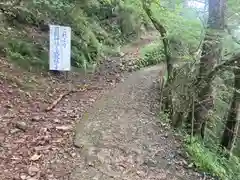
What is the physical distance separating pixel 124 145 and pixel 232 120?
3994 mm

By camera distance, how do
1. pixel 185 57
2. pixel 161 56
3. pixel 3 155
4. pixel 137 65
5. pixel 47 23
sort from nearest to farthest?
Answer: 1. pixel 3 155
2. pixel 185 57
3. pixel 47 23
4. pixel 137 65
5. pixel 161 56

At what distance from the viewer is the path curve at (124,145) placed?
424 centimetres

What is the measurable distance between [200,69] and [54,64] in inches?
137

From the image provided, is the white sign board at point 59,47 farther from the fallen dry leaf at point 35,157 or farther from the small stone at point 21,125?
the fallen dry leaf at point 35,157

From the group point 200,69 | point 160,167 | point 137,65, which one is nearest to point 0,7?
point 137,65

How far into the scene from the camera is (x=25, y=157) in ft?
13.9

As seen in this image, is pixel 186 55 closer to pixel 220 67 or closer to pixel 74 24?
pixel 220 67

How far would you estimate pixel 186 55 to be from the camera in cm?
600

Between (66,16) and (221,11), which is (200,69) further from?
(66,16)

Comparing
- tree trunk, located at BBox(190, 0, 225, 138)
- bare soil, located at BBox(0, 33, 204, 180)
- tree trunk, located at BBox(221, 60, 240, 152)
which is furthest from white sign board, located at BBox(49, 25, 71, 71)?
tree trunk, located at BBox(221, 60, 240, 152)

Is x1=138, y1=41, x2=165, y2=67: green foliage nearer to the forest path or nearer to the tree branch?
the forest path

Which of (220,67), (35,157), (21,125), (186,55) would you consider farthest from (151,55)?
(35,157)

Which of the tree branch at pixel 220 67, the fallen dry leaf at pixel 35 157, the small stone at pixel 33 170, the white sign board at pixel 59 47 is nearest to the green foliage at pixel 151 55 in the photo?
the white sign board at pixel 59 47

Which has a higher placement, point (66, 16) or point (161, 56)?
point (66, 16)
